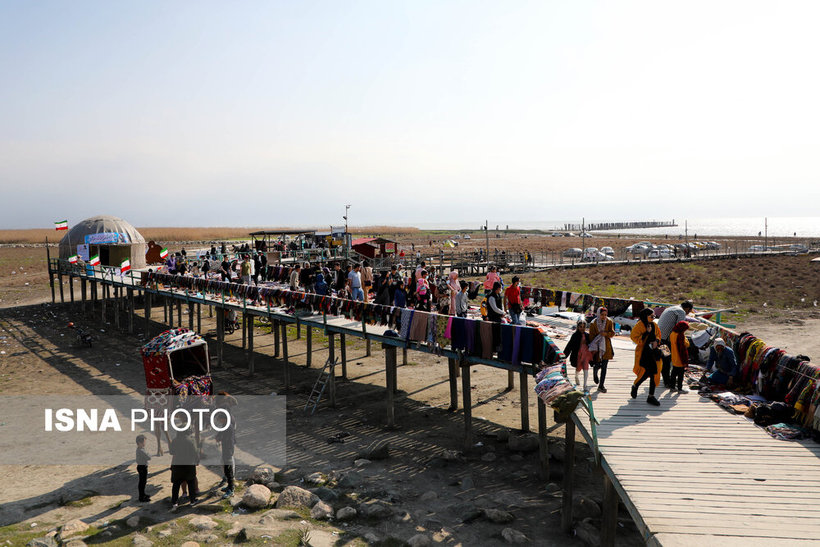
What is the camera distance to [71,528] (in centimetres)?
1134

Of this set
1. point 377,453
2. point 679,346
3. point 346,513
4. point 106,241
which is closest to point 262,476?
point 346,513

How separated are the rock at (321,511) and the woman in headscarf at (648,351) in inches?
275

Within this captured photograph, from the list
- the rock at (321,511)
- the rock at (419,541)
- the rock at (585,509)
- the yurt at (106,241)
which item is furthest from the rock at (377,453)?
the yurt at (106,241)

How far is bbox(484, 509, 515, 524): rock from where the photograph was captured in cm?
1156

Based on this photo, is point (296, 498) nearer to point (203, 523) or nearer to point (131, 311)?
point (203, 523)

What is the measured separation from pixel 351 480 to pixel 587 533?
18.6ft

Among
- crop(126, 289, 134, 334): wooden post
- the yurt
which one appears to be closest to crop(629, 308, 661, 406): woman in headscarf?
crop(126, 289, 134, 334): wooden post

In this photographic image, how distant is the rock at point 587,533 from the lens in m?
10.6

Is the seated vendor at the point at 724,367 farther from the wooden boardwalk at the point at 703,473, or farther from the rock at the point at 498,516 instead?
the rock at the point at 498,516

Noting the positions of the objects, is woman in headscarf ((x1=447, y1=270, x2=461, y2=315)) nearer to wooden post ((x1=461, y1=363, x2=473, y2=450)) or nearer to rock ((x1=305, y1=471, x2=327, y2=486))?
wooden post ((x1=461, y1=363, x2=473, y2=450))

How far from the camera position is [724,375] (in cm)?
1255

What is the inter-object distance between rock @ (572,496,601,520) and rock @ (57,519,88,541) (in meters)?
10.1

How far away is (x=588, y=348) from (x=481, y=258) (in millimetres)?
45232

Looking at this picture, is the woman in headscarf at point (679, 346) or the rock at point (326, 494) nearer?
the woman in headscarf at point (679, 346)
